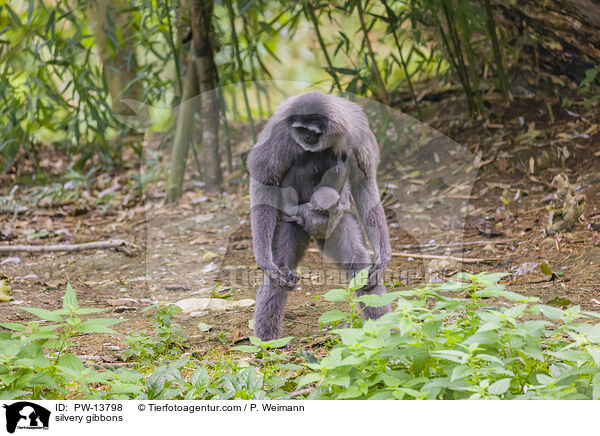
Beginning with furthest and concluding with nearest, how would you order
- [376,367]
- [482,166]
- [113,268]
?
[482,166], [113,268], [376,367]

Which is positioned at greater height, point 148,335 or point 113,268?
point 113,268

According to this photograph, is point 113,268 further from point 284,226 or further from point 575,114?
point 575,114

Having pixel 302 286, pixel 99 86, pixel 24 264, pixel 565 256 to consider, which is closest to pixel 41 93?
pixel 99 86

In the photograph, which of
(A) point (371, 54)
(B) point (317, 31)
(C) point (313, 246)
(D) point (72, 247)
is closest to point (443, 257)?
(C) point (313, 246)

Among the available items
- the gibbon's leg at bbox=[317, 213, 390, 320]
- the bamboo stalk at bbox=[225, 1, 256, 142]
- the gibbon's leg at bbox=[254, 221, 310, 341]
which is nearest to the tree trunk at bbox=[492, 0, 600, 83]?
the bamboo stalk at bbox=[225, 1, 256, 142]

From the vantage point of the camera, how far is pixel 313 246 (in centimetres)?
414

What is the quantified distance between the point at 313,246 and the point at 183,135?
4.91 ft

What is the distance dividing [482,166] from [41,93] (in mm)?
3696

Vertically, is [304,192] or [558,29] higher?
[558,29]

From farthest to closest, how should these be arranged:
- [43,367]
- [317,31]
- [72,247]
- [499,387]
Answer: [72,247] → [317,31] → [43,367] → [499,387]

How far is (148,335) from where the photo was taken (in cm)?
274

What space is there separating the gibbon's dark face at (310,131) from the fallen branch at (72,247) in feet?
7.20
